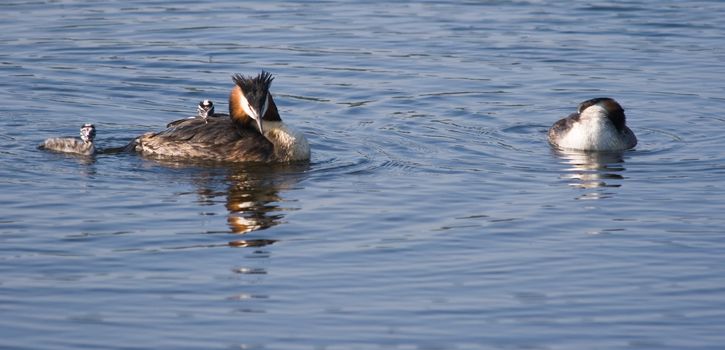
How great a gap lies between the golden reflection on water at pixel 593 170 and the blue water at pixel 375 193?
0.05 meters

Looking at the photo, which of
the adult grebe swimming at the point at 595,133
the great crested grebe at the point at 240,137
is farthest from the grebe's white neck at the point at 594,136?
the great crested grebe at the point at 240,137

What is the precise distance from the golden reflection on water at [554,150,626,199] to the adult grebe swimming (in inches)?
5.3

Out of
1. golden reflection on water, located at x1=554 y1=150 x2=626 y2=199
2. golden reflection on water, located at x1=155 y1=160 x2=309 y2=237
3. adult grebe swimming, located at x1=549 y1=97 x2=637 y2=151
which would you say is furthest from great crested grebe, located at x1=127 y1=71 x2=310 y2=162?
adult grebe swimming, located at x1=549 y1=97 x2=637 y2=151

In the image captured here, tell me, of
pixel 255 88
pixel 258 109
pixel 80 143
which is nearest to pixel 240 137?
pixel 258 109

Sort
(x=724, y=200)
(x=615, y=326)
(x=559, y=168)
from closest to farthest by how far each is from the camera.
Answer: (x=615, y=326)
(x=724, y=200)
(x=559, y=168)

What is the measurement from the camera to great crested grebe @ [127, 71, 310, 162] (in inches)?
682

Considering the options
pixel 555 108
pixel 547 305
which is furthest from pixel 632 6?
pixel 547 305

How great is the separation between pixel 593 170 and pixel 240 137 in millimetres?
4476

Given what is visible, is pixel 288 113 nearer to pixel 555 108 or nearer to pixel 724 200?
pixel 555 108

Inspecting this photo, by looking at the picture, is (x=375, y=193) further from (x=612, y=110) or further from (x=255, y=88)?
(x=612, y=110)

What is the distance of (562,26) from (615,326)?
1721cm

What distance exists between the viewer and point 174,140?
17562mm

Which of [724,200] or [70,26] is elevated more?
[70,26]

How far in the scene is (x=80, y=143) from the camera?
1719 cm
